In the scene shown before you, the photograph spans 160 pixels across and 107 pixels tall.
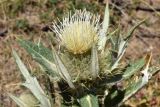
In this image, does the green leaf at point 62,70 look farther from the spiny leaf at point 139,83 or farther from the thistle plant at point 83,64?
the spiny leaf at point 139,83

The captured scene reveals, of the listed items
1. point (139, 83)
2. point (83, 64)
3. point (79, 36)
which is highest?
point (79, 36)

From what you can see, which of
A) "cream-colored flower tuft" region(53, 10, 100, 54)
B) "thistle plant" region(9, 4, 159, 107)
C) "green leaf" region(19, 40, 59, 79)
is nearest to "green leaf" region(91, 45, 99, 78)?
"thistle plant" region(9, 4, 159, 107)

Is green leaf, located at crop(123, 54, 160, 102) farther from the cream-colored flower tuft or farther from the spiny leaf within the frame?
the cream-colored flower tuft

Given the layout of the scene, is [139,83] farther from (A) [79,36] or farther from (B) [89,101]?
(A) [79,36]

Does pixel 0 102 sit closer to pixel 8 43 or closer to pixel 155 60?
pixel 8 43

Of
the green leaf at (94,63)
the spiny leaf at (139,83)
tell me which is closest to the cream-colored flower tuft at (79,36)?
the green leaf at (94,63)

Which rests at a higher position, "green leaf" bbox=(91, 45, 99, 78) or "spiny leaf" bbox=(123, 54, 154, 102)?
"green leaf" bbox=(91, 45, 99, 78)

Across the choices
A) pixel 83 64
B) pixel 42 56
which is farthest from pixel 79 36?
pixel 42 56
